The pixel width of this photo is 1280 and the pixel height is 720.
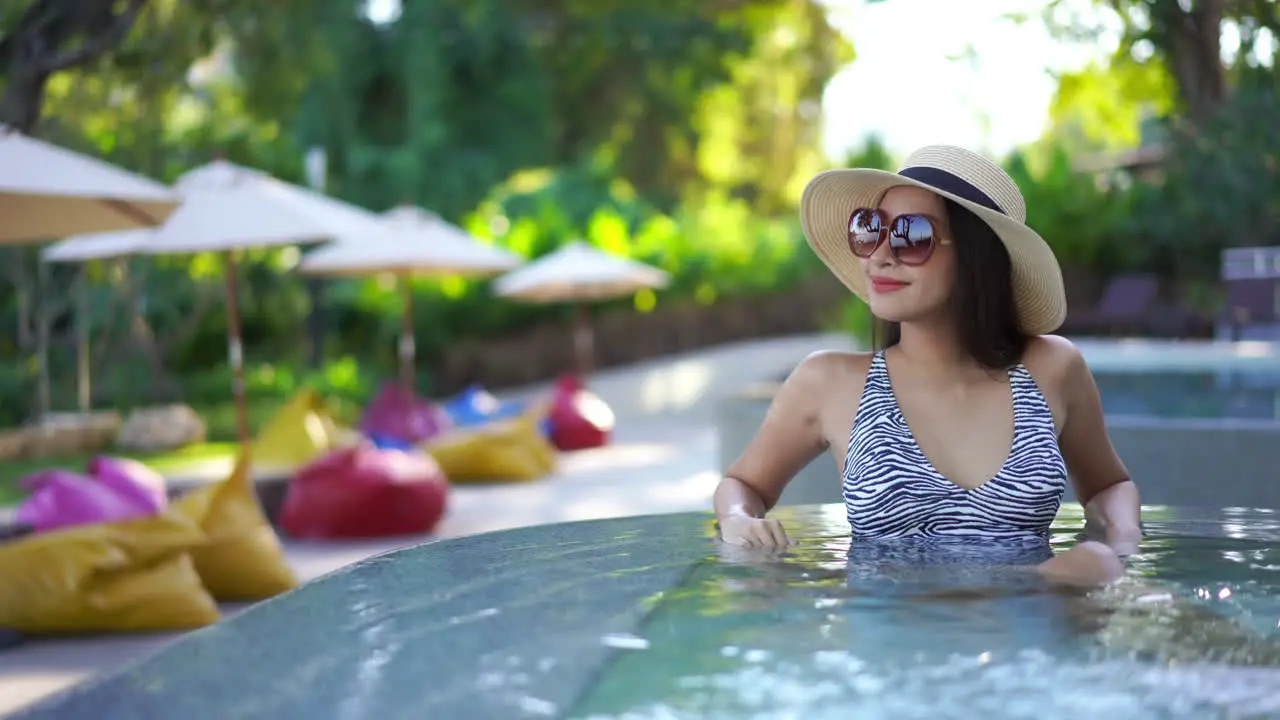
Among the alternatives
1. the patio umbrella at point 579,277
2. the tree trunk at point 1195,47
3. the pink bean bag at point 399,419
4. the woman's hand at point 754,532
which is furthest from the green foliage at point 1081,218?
the woman's hand at point 754,532

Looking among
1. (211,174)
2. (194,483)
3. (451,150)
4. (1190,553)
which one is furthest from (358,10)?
(1190,553)

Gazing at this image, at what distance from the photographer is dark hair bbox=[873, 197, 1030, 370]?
9.00 feet

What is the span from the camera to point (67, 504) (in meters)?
6.64

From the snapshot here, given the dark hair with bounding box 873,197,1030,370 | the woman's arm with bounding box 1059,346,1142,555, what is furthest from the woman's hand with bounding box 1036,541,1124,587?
the dark hair with bounding box 873,197,1030,370

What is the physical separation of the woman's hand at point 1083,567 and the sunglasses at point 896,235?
62 cm

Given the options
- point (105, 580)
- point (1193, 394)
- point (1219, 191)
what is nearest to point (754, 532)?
point (105, 580)

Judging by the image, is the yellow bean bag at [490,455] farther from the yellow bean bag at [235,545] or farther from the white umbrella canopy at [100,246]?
the yellow bean bag at [235,545]

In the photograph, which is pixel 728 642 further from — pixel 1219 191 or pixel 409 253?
pixel 1219 191

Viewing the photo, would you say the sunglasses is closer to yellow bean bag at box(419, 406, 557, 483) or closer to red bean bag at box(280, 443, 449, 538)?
red bean bag at box(280, 443, 449, 538)

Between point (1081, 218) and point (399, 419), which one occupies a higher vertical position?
point (1081, 218)

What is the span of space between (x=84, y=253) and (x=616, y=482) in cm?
489

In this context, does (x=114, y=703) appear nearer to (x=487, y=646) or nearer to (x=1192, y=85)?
(x=487, y=646)

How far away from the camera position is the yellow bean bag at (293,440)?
10.6 metres

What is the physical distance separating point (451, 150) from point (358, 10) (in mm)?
3482
